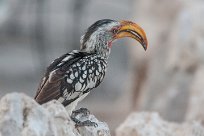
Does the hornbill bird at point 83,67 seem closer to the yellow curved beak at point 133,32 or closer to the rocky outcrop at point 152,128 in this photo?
the yellow curved beak at point 133,32

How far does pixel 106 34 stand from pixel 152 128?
72 centimetres

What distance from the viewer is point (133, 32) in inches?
267

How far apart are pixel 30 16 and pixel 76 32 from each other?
11.0 ft

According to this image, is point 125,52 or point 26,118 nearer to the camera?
point 26,118

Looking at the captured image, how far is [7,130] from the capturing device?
15.9 feet

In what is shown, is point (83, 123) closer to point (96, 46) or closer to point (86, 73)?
point (86, 73)

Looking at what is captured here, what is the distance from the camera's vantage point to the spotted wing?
20.0ft

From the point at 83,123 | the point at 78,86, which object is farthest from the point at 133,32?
the point at 83,123

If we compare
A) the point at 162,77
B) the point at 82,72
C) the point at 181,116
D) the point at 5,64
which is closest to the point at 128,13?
the point at 5,64

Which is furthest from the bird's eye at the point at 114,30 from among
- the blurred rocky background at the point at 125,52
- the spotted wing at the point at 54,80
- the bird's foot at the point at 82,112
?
the blurred rocky background at the point at 125,52

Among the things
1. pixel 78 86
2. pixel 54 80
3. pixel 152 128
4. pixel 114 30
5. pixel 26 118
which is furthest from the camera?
pixel 114 30

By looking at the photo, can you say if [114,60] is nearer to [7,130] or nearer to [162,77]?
[162,77]

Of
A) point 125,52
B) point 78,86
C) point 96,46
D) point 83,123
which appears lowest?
point 83,123

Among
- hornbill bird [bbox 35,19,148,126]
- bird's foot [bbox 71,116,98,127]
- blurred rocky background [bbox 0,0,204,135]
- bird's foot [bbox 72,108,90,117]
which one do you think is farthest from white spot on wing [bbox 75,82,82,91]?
blurred rocky background [bbox 0,0,204,135]
